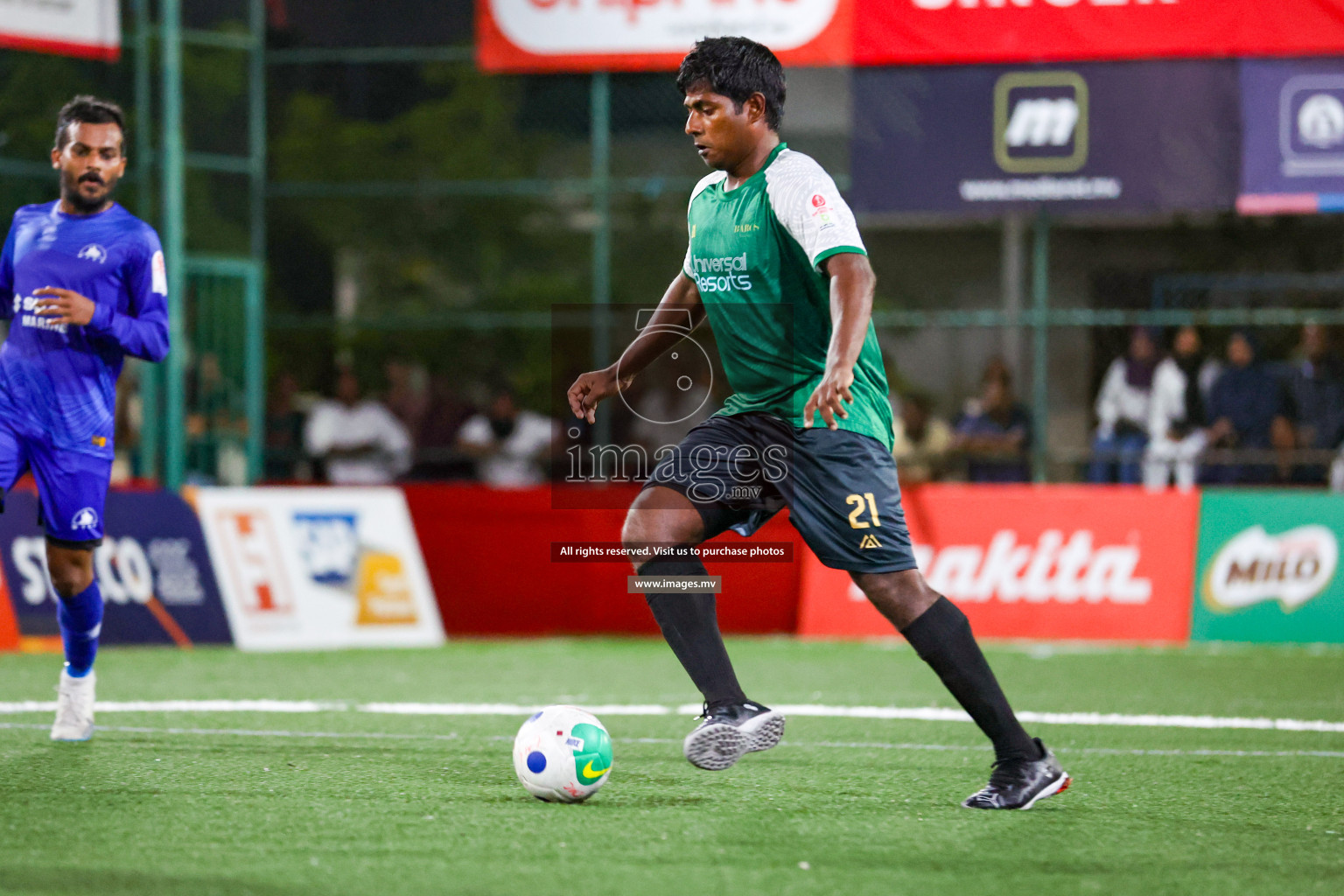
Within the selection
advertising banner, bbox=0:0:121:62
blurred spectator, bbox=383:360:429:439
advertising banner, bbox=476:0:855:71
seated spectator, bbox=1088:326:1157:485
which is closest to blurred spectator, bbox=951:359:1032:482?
seated spectator, bbox=1088:326:1157:485

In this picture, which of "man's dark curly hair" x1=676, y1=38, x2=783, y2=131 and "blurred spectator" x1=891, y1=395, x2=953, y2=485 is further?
"blurred spectator" x1=891, y1=395, x2=953, y2=485

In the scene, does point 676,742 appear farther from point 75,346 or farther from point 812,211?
point 75,346

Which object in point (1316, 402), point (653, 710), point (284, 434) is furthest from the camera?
point (284, 434)

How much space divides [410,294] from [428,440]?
11.1 metres

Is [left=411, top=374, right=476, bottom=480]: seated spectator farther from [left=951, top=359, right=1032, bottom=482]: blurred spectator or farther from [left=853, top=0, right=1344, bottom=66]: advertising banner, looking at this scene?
[left=853, top=0, right=1344, bottom=66]: advertising banner

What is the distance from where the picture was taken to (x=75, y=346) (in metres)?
6.66

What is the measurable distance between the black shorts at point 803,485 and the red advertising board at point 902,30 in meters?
9.59

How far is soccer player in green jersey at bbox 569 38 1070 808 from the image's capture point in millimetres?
5012

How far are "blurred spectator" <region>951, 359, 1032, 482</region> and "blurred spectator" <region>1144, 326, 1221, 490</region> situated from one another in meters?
1.07

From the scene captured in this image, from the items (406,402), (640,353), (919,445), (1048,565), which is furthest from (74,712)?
(406,402)

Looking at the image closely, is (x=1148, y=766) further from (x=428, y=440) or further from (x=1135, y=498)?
(x=428, y=440)

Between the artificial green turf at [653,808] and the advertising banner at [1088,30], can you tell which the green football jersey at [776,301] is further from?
the advertising banner at [1088,30]

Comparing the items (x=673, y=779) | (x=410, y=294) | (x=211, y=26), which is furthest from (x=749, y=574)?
(x=410, y=294)

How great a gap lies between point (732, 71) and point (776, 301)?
2.44 feet
